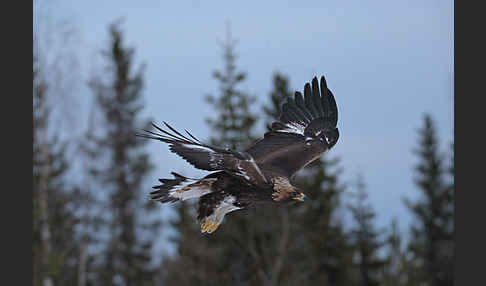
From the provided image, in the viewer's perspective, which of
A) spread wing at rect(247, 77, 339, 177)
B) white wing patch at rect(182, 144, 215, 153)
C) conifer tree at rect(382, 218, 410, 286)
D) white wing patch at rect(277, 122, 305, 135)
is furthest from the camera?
conifer tree at rect(382, 218, 410, 286)

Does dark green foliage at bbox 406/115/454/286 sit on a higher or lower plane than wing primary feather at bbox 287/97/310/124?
lower

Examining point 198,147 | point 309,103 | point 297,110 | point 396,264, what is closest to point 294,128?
point 297,110

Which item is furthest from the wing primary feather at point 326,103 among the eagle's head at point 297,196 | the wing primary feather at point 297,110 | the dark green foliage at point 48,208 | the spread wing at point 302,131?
the dark green foliage at point 48,208

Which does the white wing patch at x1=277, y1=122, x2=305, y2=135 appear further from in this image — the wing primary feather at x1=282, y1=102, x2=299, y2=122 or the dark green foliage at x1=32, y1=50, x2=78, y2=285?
the dark green foliage at x1=32, y1=50, x2=78, y2=285

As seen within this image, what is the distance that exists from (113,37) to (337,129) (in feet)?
75.5

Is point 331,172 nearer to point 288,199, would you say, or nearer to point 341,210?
point 341,210

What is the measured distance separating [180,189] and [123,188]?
21.5 meters

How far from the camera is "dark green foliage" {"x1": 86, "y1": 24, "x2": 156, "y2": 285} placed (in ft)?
85.7

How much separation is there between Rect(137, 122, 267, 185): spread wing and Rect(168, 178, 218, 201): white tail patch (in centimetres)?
39

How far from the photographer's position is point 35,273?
15.7 metres

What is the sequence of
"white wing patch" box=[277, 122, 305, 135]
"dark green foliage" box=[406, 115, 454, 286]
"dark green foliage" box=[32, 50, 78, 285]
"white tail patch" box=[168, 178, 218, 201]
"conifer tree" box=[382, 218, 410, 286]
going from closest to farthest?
"white tail patch" box=[168, 178, 218, 201] < "white wing patch" box=[277, 122, 305, 135] < "dark green foliage" box=[32, 50, 78, 285] < "conifer tree" box=[382, 218, 410, 286] < "dark green foliage" box=[406, 115, 454, 286]

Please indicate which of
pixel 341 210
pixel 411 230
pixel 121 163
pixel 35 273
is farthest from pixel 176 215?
pixel 35 273

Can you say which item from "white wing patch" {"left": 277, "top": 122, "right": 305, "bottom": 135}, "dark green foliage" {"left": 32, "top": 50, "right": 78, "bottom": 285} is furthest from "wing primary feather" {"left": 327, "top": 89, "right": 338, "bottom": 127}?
"dark green foliage" {"left": 32, "top": 50, "right": 78, "bottom": 285}

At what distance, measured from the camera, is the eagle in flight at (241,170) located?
5387mm
